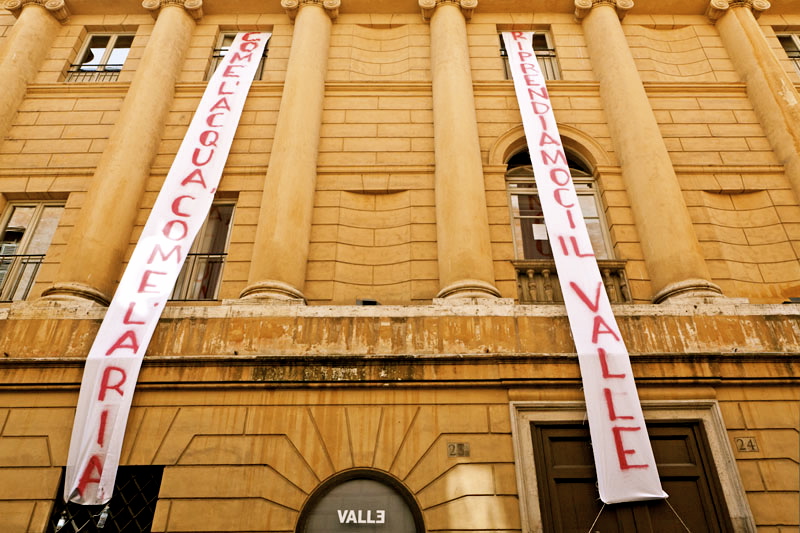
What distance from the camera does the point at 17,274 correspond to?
9.88 meters

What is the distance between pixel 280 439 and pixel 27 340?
158 inches

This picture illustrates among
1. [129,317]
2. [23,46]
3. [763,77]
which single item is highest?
[23,46]

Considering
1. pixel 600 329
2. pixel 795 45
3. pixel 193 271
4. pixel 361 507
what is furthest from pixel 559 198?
pixel 795 45

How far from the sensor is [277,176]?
398 inches

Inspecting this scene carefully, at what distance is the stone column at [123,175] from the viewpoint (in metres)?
8.98

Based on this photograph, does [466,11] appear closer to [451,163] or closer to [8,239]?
[451,163]

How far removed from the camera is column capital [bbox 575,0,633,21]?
1337 cm

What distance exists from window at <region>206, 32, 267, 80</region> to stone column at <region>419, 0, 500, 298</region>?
13.3ft

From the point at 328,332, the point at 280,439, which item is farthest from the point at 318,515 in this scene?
the point at 328,332

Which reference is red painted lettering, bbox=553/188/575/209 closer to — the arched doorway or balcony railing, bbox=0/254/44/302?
the arched doorway

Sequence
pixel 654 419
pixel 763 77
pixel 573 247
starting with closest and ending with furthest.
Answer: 1. pixel 654 419
2. pixel 573 247
3. pixel 763 77

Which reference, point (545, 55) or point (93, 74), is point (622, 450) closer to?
point (545, 55)

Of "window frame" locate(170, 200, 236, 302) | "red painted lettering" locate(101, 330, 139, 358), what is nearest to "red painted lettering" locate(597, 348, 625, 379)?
"window frame" locate(170, 200, 236, 302)

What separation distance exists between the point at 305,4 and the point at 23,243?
8256 mm
